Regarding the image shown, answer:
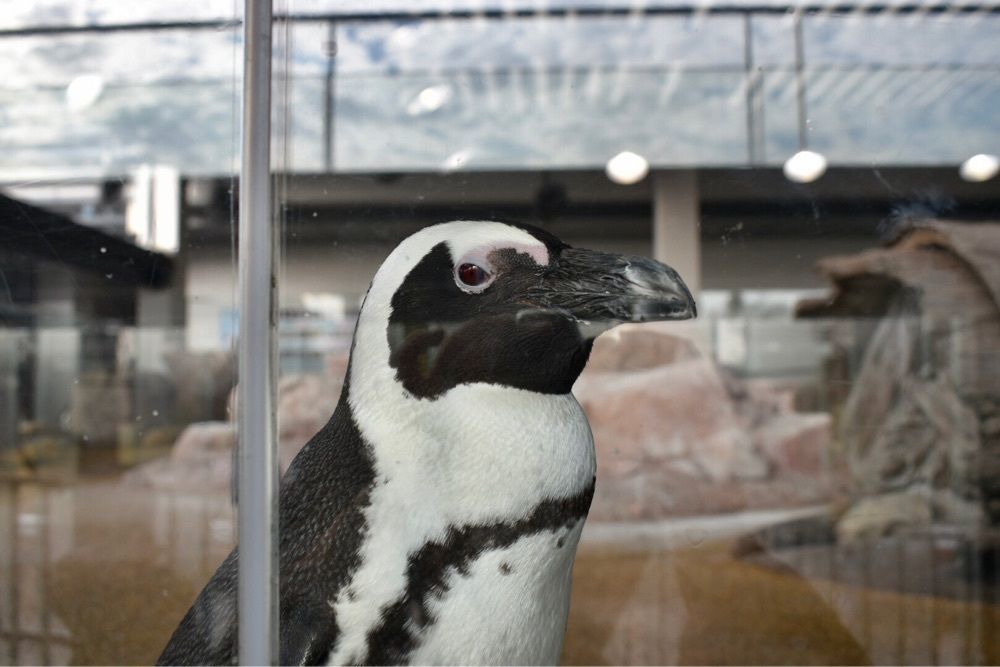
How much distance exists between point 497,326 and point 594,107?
4.28 feet

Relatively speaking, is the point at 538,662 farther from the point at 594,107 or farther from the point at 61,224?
the point at 594,107

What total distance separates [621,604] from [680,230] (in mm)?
1142

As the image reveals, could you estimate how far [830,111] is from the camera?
6.55 feet

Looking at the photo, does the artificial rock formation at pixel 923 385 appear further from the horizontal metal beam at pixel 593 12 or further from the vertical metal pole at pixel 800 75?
the horizontal metal beam at pixel 593 12

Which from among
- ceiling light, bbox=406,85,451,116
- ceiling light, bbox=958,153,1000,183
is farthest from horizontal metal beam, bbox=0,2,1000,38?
ceiling light, bbox=958,153,1000,183

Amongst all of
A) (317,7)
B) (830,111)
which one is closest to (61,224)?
(317,7)

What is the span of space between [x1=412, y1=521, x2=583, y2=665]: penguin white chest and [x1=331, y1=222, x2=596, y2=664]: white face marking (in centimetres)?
3

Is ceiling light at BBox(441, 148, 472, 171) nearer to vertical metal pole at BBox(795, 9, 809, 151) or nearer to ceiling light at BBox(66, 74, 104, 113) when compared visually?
vertical metal pole at BBox(795, 9, 809, 151)

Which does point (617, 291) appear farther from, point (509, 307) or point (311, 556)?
point (311, 556)

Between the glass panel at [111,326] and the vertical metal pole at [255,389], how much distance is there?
13 cm

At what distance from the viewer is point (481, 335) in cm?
80

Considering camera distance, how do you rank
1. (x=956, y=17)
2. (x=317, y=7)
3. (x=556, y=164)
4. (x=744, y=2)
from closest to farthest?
(x=317, y=7) → (x=556, y=164) → (x=956, y=17) → (x=744, y=2)

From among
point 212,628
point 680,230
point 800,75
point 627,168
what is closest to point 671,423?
point 800,75

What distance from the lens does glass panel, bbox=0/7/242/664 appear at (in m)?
1.36
